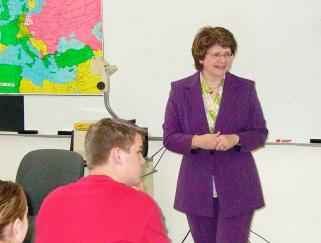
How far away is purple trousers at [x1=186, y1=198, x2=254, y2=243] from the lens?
92.0 inches

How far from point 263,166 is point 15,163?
1.93 meters

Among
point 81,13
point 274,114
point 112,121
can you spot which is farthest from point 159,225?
point 81,13

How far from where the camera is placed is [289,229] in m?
3.16

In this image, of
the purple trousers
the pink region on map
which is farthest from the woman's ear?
the pink region on map

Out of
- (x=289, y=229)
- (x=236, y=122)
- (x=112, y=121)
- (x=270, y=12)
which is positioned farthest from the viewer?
(x=289, y=229)

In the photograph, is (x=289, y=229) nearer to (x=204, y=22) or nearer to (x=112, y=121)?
(x=204, y=22)

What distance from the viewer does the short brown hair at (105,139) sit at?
4.98ft

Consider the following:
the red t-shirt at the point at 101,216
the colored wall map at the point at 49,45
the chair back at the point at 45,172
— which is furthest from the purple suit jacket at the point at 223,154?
the colored wall map at the point at 49,45

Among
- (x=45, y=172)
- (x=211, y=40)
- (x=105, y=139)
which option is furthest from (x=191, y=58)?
(x=105, y=139)

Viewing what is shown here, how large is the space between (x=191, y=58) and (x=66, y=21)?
3.16 ft

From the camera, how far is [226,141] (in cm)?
225

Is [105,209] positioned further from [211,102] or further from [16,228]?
[211,102]

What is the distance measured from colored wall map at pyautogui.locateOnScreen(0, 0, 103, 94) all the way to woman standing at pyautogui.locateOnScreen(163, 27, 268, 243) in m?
1.14

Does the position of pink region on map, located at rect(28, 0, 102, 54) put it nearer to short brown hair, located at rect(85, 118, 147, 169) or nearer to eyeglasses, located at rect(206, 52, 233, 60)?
eyeglasses, located at rect(206, 52, 233, 60)
